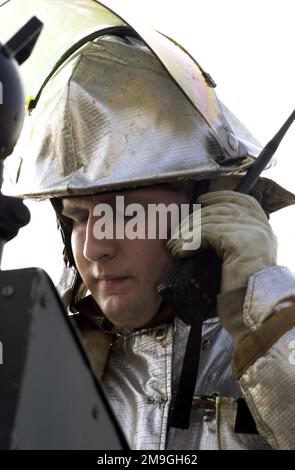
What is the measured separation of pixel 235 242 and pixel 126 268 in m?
0.43

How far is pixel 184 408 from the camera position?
12.2ft

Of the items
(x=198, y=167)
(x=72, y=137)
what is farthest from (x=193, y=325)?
(x=72, y=137)

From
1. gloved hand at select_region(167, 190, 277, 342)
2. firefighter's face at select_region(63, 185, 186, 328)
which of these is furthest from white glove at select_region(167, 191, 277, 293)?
firefighter's face at select_region(63, 185, 186, 328)

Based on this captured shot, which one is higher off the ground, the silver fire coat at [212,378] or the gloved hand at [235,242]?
the gloved hand at [235,242]

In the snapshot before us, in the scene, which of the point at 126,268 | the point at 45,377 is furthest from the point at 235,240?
the point at 45,377

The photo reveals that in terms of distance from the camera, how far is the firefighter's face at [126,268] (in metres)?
3.89

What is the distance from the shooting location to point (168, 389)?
3.83 m

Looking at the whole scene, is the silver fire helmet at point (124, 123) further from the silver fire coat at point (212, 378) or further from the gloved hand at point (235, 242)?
the silver fire coat at point (212, 378)

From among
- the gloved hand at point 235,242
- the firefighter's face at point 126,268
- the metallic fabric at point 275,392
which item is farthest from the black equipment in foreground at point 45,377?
the firefighter's face at point 126,268

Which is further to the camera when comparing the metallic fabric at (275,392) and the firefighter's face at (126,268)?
the firefighter's face at (126,268)

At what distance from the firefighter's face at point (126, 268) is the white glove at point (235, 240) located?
15 centimetres

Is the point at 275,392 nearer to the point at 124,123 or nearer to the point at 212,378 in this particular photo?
the point at 212,378

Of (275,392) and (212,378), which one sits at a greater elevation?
(275,392)
